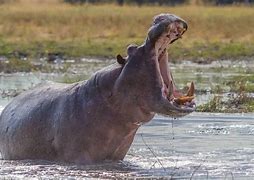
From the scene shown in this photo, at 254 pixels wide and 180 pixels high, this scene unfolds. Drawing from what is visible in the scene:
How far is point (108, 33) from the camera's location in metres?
34.3

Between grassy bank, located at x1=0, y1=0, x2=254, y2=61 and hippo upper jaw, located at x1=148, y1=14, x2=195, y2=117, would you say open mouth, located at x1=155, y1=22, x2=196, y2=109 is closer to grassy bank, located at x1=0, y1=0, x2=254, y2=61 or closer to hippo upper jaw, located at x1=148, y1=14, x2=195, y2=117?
hippo upper jaw, located at x1=148, y1=14, x2=195, y2=117

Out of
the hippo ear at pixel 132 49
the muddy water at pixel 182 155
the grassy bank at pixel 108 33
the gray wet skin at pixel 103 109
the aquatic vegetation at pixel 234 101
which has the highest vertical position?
the hippo ear at pixel 132 49

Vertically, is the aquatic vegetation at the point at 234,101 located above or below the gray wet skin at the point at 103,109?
below

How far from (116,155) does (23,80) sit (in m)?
11.3

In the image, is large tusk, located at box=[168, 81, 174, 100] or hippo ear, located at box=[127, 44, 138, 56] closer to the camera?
large tusk, located at box=[168, 81, 174, 100]

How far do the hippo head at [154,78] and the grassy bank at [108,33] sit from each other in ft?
61.5

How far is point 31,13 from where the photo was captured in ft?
132

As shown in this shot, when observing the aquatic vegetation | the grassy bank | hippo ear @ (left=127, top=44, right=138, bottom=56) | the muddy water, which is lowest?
the grassy bank

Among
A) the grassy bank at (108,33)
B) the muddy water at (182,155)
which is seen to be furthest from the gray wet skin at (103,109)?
the grassy bank at (108,33)

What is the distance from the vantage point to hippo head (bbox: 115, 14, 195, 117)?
779 cm

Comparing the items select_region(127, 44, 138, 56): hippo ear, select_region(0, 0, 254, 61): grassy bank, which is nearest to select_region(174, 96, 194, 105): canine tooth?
select_region(127, 44, 138, 56): hippo ear

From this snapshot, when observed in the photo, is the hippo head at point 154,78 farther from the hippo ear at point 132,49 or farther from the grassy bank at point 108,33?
the grassy bank at point 108,33

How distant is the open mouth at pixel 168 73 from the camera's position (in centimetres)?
773

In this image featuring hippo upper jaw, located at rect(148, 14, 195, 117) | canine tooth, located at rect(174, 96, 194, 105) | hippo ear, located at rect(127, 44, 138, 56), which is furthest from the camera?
hippo ear, located at rect(127, 44, 138, 56)
